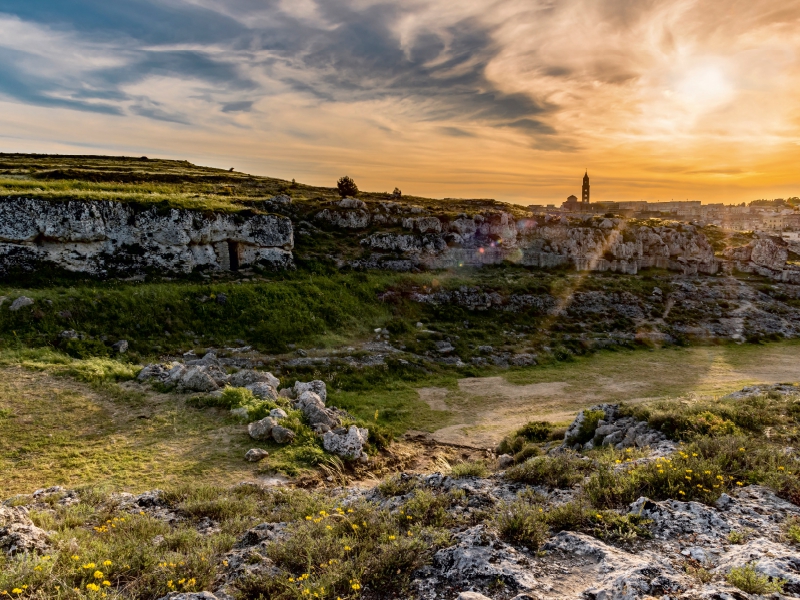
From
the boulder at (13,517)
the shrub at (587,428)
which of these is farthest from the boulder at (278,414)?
the shrub at (587,428)

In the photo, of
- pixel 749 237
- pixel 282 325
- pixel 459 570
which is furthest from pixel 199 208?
pixel 749 237

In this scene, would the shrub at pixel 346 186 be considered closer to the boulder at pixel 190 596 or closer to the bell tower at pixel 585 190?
the boulder at pixel 190 596

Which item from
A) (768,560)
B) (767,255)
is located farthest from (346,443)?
(767,255)

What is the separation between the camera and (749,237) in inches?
2881

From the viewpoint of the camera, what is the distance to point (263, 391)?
56.3ft

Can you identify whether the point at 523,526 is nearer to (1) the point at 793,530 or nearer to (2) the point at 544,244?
(1) the point at 793,530

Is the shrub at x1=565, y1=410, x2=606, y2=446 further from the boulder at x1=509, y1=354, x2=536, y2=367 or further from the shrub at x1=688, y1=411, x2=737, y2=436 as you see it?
the boulder at x1=509, y1=354, x2=536, y2=367

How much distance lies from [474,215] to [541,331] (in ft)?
66.1

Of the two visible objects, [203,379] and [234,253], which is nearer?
[203,379]

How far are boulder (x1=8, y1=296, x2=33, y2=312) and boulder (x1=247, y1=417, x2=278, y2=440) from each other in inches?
688

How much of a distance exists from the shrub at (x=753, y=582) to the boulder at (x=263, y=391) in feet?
48.4

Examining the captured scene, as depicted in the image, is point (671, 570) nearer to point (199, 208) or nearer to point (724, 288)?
point (199, 208)

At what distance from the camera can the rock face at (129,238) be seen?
88.7ft

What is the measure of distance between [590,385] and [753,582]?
70.3 feet
